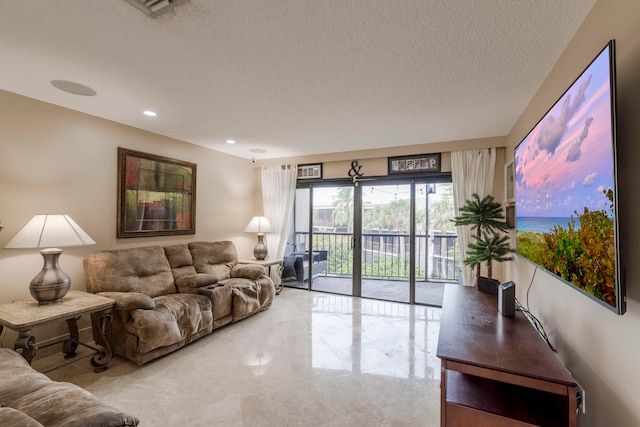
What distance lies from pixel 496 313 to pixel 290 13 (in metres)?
2.31

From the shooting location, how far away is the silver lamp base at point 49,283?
7.30 feet

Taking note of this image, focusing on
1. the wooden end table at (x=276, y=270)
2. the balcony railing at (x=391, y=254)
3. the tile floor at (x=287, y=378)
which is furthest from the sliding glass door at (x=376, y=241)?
the tile floor at (x=287, y=378)

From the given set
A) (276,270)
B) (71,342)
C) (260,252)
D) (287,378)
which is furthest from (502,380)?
(276,270)

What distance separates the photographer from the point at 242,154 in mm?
4805

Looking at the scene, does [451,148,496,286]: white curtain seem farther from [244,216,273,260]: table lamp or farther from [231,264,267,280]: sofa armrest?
[244,216,273,260]: table lamp

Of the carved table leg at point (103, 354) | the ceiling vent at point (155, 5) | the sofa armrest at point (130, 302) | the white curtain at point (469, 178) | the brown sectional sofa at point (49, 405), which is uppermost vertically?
the ceiling vent at point (155, 5)

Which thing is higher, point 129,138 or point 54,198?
point 129,138

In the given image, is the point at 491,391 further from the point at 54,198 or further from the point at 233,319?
the point at 54,198

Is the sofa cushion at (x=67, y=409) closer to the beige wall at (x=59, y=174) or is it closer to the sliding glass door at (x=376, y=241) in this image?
the beige wall at (x=59, y=174)

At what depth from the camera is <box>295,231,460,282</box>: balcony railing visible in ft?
13.7

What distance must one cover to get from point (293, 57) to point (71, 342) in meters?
3.20

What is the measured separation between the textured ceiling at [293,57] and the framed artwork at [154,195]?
0.56 meters

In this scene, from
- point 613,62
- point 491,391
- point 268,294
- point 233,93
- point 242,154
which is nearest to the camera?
point 613,62

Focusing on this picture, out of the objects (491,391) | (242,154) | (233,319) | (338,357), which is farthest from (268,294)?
(491,391)
